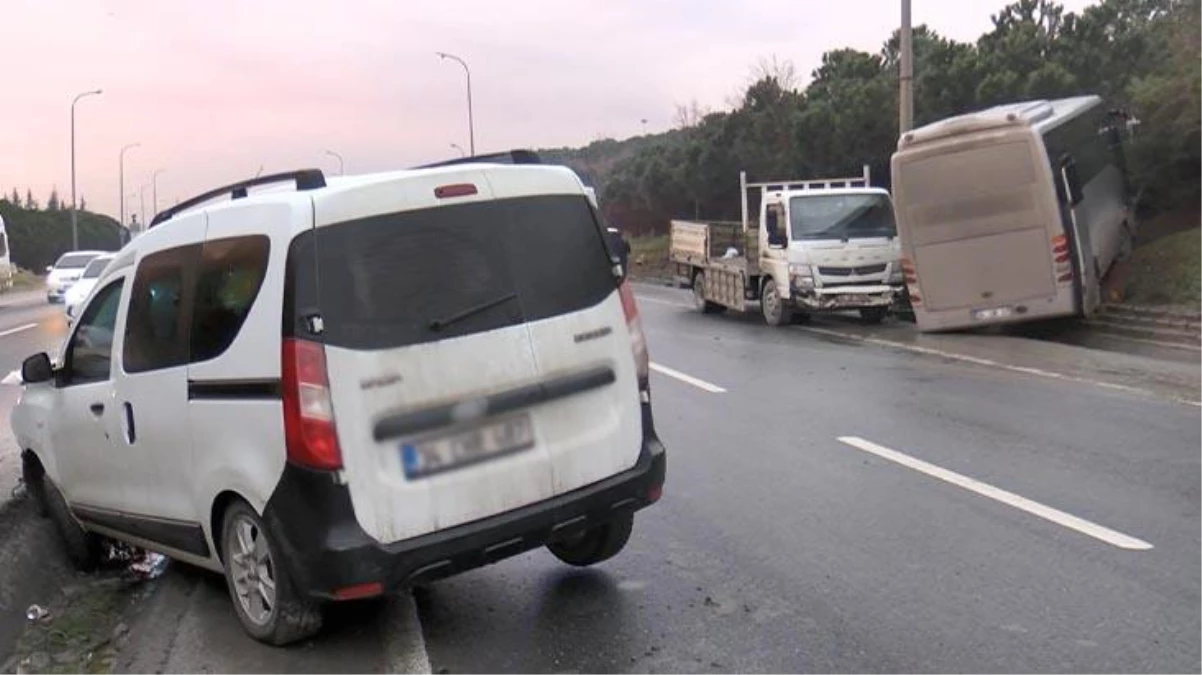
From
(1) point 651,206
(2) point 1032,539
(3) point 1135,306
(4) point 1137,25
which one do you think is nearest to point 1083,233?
(3) point 1135,306

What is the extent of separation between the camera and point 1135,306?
51.7ft

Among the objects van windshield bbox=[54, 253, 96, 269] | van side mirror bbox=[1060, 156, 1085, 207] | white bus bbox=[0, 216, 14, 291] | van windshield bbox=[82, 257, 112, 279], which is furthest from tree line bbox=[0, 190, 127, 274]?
van side mirror bbox=[1060, 156, 1085, 207]

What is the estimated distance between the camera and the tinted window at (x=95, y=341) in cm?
557

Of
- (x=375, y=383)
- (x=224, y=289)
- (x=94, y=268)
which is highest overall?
(x=94, y=268)

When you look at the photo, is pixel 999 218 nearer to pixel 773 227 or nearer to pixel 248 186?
pixel 773 227

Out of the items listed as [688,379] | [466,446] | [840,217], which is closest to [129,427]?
[466,446]

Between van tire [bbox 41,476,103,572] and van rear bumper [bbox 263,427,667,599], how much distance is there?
2.43 m

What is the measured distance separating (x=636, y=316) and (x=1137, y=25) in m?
27.6

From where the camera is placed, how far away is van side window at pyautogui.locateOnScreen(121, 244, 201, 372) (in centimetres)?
498

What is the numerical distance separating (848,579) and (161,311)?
3538 millimetres

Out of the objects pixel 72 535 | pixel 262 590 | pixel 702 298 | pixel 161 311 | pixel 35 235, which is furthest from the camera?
pixel 35 235

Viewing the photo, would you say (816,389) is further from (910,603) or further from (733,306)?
(733,306)

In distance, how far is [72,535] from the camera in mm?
6344

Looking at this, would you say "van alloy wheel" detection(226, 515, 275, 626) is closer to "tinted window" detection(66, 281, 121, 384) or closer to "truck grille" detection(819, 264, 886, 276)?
"tinted window" detection(66, 281, 121, 384)
